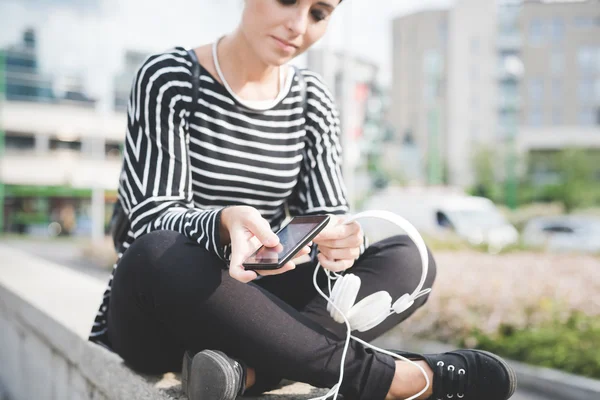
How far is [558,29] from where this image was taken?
50812 millimetres

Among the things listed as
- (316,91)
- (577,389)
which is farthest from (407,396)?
(577,389)

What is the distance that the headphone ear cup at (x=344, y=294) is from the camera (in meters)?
1.48

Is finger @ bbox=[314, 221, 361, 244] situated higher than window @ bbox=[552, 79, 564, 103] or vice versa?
window @ bbox=[552, 79, 564, 103]

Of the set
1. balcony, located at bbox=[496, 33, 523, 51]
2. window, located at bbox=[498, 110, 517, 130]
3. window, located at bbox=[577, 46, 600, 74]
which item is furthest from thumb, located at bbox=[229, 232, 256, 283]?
balcony, located at bbox=[496, 33, 523, 51]

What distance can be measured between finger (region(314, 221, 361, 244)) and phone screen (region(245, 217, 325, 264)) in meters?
0.07

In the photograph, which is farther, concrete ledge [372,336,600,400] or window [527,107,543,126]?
window [527,107,543,126]

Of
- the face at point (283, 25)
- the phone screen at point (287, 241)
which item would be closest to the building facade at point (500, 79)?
the face at point (283, 25)

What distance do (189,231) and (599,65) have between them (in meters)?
54.7

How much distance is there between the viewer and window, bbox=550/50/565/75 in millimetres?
50500

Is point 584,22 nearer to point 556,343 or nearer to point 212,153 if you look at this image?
point 556,343

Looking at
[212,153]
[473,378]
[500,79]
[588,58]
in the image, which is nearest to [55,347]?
[212,153]

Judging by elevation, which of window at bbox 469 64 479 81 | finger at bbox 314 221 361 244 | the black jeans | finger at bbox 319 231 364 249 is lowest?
the black jeans

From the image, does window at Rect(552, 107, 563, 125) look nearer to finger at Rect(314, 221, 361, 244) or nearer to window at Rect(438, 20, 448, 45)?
window at Rect(438, 20, 448, 45)

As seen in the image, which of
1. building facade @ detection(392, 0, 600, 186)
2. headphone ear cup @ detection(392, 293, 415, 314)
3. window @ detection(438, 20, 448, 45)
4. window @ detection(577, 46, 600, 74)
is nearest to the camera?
headphone ear cup @ detection(392, 293, 415, 314)
